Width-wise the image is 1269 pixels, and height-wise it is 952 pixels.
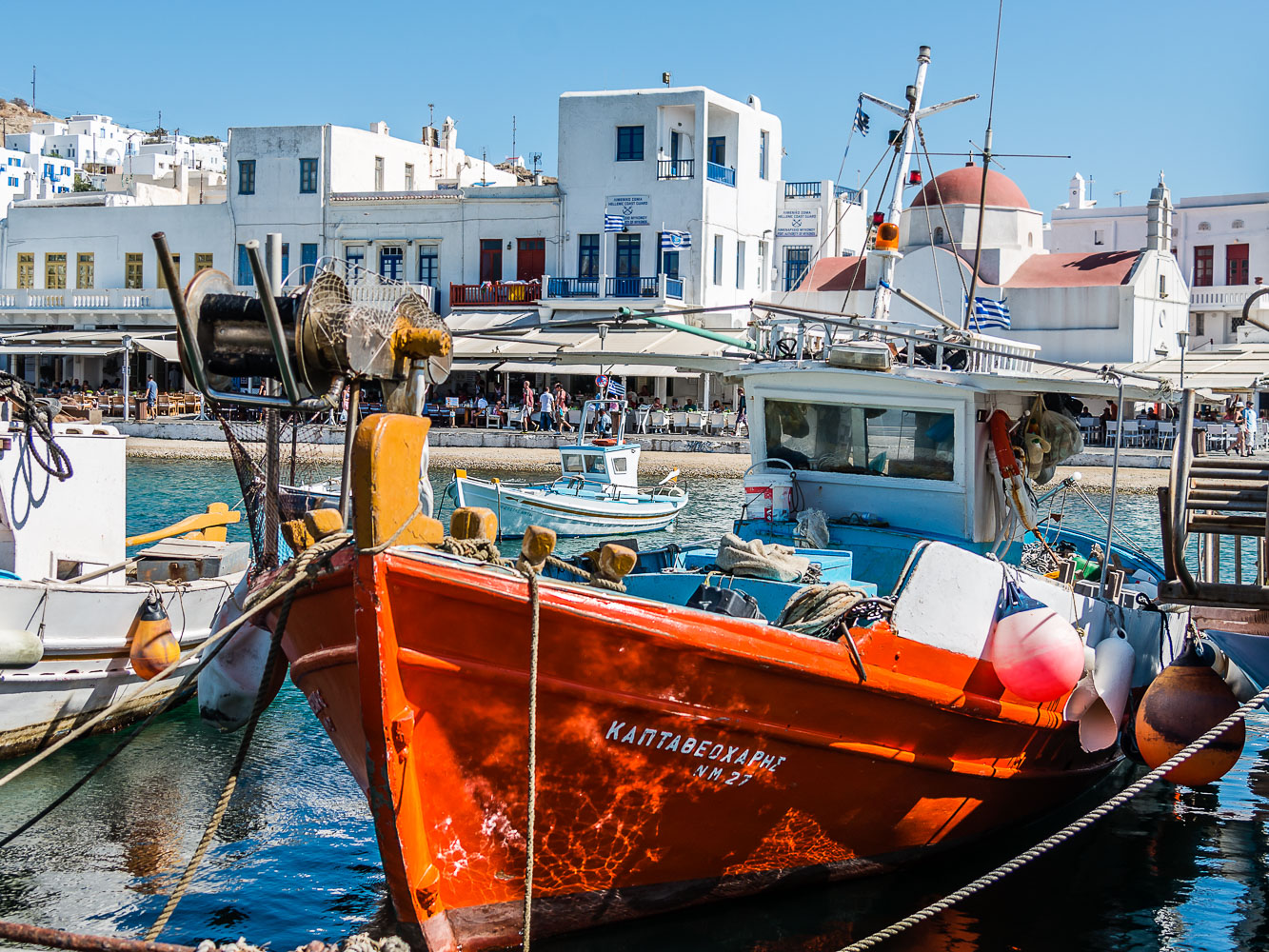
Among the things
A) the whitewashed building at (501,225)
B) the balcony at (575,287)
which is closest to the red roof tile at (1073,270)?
the whitewashed building at (501,225)

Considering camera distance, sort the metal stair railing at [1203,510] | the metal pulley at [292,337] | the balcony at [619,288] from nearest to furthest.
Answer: the metal pulley at [292,337], the metal stair railing at [1203,510], the balcony at [619,288]

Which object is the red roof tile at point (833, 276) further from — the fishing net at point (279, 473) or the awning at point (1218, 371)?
the awning at point (1218, 371)

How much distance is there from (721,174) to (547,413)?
32.4 feet

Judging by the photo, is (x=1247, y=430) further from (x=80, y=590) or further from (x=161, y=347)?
(x=80, y=590)

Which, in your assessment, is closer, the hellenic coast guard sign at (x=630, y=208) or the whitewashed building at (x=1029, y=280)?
the whitewashed building at (x=1029, y=280)

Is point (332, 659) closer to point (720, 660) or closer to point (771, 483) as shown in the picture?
point (720, 660)

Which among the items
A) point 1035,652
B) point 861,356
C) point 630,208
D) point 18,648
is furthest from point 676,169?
point 1035,652

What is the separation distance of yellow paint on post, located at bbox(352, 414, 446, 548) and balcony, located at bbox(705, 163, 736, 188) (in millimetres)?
35453

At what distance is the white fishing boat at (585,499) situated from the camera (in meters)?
22.8

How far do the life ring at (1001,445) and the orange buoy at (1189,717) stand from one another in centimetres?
200

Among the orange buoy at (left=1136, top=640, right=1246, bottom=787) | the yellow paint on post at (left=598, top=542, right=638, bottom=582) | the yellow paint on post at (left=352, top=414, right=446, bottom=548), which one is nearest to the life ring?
the orange buoy at (left=1136, top=640, right=1246, bottom=787)

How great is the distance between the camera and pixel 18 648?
30.8 ft

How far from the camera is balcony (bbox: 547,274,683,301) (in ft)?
129

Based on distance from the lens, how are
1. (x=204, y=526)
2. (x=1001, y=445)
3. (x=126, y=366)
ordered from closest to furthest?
1. (x=1001, y=445)
2. (x=204, y=526)
3. (x=126, y=366)
